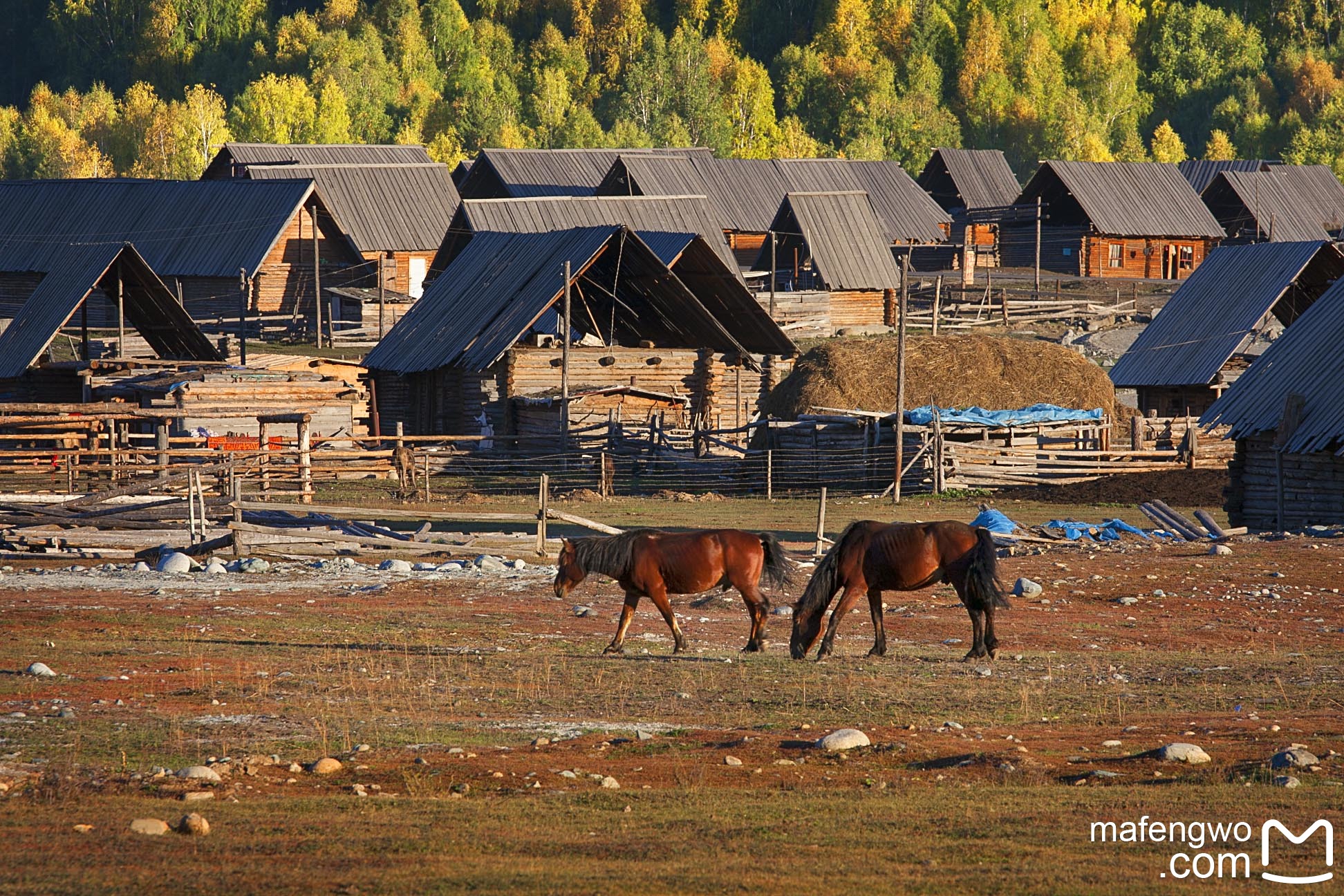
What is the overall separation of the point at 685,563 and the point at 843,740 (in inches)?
152

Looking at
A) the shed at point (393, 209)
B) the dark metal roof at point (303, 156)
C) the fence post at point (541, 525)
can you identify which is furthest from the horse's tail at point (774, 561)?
the dark metal roof at point (303, 156)

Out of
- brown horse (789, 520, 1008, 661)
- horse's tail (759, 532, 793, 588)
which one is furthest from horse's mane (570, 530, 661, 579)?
brown horse (789, 520, 1008, 661)

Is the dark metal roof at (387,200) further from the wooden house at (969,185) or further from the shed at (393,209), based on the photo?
the wooden house at (969,185)

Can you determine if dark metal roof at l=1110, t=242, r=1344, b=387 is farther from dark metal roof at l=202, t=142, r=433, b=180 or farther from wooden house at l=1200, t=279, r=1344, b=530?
dark metal roof at l=202, t=142, r=433, b=180

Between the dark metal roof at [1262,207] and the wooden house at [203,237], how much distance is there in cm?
4181

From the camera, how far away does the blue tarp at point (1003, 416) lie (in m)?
37.0

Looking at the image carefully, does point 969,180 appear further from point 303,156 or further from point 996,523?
point 996,523

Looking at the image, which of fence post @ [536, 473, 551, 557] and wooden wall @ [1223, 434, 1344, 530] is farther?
wooden wall @ [1223, 434, 1344, 530]

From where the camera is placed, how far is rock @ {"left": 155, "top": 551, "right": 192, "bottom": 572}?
22.3m

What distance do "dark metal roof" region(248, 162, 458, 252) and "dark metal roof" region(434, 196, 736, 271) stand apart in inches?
171

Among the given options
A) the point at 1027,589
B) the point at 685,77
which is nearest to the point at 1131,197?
the point at 685,77

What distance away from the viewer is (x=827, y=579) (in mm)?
14992

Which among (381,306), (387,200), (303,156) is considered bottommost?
(381,306)

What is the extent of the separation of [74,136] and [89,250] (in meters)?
75.9
